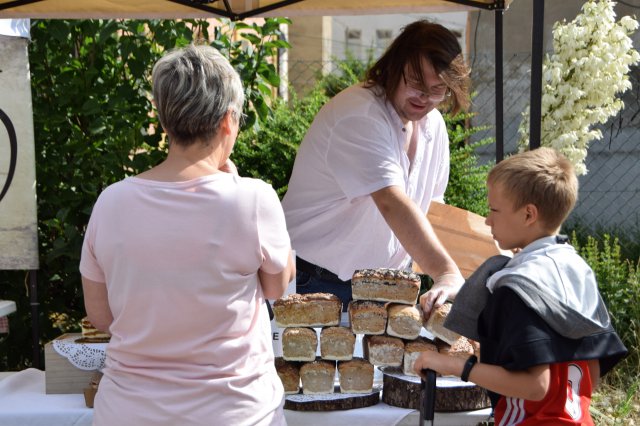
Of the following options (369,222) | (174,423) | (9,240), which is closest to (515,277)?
(174,423)

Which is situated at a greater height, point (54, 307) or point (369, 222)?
point (369, 222)

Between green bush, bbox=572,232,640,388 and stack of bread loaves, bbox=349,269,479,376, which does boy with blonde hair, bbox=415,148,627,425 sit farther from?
green bush, bbox=572,232,640,388

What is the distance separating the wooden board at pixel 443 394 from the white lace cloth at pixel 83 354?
787 mm

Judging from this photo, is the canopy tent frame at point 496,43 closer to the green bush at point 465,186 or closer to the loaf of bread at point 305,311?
the loaf of bread at point 305,311

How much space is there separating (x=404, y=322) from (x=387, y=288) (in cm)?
10

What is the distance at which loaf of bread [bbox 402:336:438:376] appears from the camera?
2199 mm

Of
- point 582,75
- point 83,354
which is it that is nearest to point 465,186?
point 582,75

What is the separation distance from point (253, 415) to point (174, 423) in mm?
153

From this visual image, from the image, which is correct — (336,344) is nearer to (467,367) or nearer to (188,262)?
(467,367)

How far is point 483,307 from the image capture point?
5.81ft

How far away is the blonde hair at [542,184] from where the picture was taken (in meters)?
1.72

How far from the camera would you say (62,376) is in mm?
2369

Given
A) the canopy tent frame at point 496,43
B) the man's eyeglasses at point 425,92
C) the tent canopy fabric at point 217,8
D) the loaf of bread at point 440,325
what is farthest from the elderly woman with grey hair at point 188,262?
the tent canopy fabric at point 217,8

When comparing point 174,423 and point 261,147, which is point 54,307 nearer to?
point 261,147
